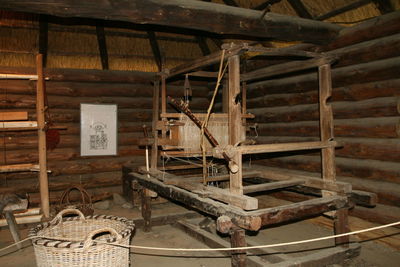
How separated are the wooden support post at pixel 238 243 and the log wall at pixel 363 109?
2.69 metres

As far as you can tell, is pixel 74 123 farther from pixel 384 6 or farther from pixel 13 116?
pixel 384 6

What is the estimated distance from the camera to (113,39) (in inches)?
324

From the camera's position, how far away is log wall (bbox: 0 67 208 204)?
24.2 ft

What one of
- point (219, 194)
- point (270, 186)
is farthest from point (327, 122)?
point (219, 194)

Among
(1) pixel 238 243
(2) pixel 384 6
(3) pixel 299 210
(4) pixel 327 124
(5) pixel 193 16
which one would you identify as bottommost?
(1) pixel 238 243

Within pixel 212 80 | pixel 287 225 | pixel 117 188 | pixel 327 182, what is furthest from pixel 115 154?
pixel 327 182

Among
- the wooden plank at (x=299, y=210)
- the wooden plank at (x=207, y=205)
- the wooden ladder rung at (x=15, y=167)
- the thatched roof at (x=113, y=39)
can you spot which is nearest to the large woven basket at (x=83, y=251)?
the wooden plank at (x=207, y=205)

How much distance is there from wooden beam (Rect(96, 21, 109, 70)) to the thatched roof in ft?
0.39

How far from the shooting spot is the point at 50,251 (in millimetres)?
3412

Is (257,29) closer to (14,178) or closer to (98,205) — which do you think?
(98,205)

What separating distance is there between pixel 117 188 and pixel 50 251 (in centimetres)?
500

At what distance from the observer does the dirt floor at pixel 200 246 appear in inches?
185

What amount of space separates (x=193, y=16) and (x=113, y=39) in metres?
4.11

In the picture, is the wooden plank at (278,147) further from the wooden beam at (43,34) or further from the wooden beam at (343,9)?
the wooden beam at (43,34)
